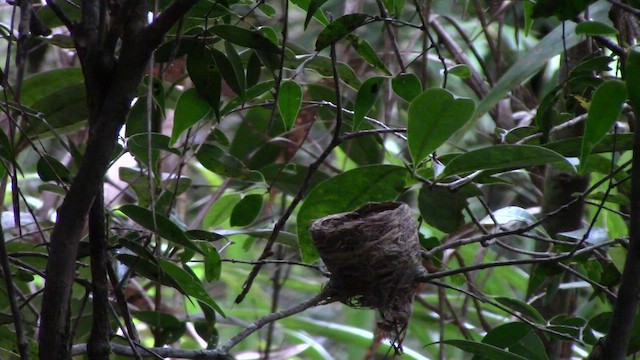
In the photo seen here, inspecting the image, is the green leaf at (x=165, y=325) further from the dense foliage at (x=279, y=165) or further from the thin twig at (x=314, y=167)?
the thin twig at (x=314, y=167)

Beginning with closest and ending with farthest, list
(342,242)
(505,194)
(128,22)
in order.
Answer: (128,22) → (342,242) → (505,194)

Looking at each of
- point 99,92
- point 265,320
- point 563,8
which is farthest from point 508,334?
point 99,92

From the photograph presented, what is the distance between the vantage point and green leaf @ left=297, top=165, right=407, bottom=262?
0.76 meters

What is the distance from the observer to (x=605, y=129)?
593mm

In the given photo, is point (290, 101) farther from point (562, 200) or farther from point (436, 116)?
point (562, 200)

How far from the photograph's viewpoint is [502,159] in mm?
672

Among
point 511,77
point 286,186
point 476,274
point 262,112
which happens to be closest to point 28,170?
point 262,112

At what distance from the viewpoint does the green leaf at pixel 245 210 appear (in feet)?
3.14

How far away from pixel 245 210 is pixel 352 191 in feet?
0.73

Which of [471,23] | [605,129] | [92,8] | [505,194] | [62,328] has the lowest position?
[62,328]

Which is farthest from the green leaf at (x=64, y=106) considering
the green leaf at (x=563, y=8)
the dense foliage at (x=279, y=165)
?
the green leaf at (x=563, y=8)

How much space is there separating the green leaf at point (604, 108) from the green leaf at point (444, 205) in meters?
0.19

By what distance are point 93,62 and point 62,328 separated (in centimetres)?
20

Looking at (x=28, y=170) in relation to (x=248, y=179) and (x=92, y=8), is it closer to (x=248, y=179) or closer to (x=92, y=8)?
(x=248, y=179)
